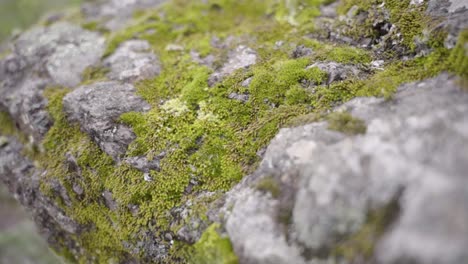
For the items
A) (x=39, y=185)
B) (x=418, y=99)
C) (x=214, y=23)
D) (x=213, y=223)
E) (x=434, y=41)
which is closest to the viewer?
(x=418, y=99)

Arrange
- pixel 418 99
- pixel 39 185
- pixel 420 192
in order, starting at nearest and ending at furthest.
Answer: pixel 420 192 < pixel 418 99 < pixel 39 185

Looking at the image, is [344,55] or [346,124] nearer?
[346,124]

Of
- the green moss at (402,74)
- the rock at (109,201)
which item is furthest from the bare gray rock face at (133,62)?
the green moss at (402,74)

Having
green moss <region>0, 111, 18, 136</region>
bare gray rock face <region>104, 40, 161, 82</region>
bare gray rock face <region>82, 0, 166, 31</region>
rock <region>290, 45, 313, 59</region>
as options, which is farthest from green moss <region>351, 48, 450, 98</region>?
green moss <region>0, 111, 18, 136</region>

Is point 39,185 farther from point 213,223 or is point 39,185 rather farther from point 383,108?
point 383,108

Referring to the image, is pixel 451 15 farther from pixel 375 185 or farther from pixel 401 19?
pixel 375 185

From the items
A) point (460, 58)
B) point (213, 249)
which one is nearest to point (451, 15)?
point (460, 58)

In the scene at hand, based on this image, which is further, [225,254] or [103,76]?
[103,76]

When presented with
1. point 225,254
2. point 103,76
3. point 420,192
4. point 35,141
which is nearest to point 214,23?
point 103,76
